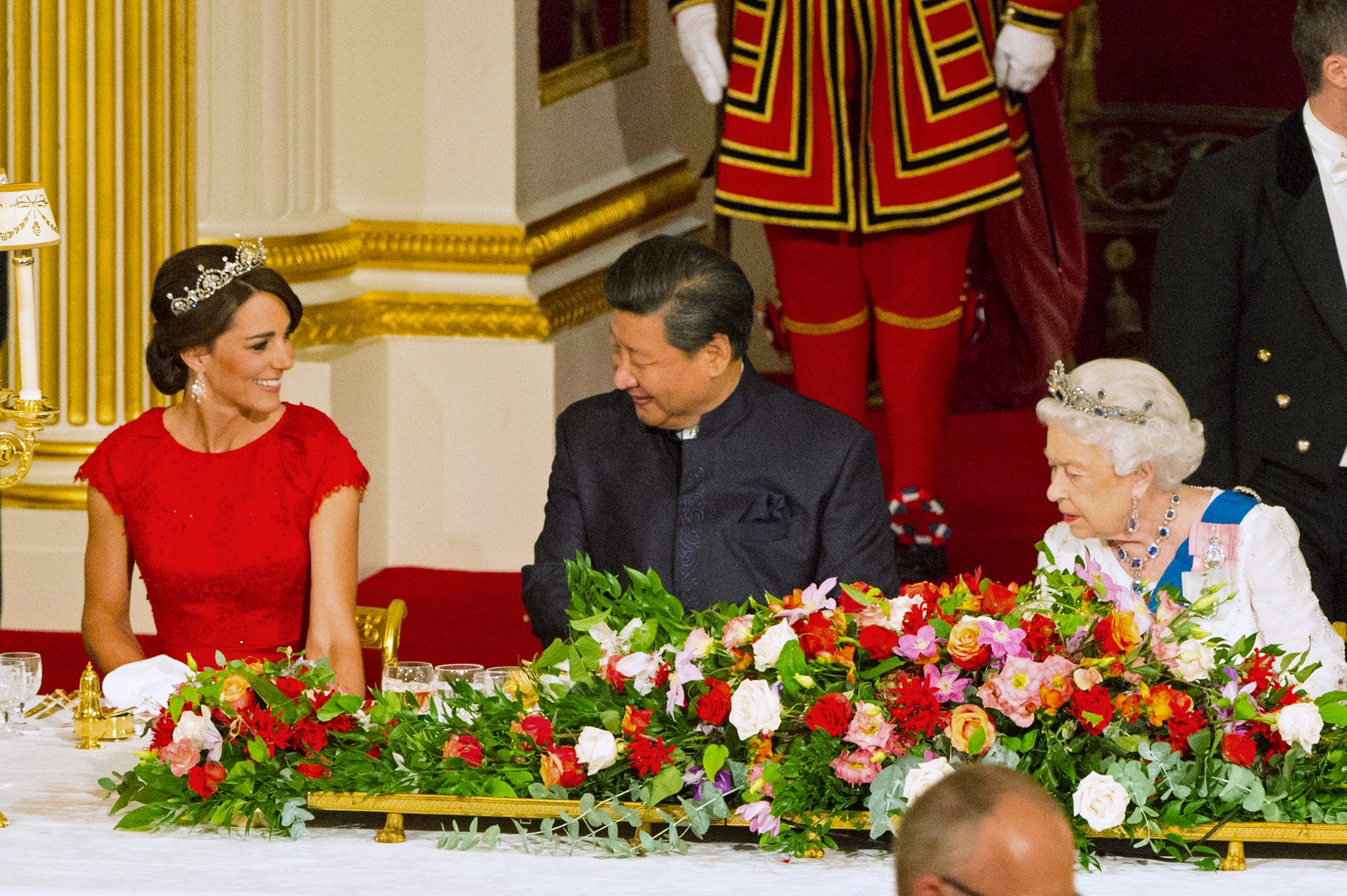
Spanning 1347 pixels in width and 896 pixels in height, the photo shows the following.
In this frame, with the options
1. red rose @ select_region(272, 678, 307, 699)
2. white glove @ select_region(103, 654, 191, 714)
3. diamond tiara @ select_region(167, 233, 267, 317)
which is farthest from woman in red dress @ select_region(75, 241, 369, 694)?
red rose @ select_region(272, 678, 307, 699)

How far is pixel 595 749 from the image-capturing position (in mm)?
2252

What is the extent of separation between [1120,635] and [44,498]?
11.3 ft

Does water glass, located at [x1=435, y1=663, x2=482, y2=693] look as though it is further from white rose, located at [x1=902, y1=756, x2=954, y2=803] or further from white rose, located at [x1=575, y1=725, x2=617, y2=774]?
white rose, located at [x1=902, y1=756, x2=954, y2=803]

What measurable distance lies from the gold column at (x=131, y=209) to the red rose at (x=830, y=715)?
3.27 m

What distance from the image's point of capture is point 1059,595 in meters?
2.34

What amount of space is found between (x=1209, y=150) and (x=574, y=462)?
5024 millimetres

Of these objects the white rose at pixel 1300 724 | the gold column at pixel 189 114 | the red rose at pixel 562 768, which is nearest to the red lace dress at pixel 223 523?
the red rose at pixel 562 768

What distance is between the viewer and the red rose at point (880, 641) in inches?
88.3

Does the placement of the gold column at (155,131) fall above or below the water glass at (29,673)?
above

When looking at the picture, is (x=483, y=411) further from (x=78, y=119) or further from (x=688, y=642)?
(x=688, y=642)

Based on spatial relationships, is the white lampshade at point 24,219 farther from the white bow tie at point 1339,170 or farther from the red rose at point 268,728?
the white bow tie at point 1339,170

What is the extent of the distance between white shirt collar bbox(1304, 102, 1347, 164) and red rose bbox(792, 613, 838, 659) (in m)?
1.66

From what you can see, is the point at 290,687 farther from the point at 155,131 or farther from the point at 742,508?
the point at 155,131

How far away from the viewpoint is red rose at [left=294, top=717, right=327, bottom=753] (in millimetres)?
2369
